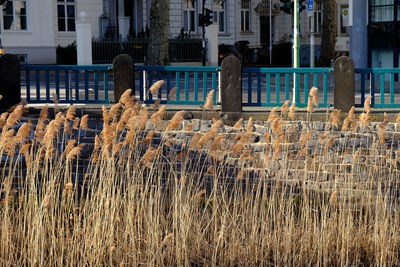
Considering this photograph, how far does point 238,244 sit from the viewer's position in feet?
28.0

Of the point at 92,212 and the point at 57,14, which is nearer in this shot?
the point at 92,212

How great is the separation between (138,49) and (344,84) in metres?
23.1

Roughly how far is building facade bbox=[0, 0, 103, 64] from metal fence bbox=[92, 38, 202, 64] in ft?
8.33

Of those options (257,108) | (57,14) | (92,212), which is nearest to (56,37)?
(57,14)

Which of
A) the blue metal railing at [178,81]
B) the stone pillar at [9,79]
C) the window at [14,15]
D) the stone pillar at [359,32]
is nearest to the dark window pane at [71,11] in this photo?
the window at [14,15]

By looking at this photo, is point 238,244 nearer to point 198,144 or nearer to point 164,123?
point 198,144

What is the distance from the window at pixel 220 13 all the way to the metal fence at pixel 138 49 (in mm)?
7369

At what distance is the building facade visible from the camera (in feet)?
117

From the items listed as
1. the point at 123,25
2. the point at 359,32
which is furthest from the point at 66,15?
the point at 359,32

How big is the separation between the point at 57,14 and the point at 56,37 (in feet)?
3.71

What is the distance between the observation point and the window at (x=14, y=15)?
35.8m

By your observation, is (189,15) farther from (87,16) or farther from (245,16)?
(87,16)

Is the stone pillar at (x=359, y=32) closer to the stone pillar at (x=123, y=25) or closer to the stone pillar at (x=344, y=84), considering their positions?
the stone pillar at (x=344, y=84)

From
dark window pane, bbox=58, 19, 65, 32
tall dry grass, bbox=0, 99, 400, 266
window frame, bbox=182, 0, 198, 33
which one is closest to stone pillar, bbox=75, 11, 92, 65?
dark window pane, bbox=58, 19, 65, 32
